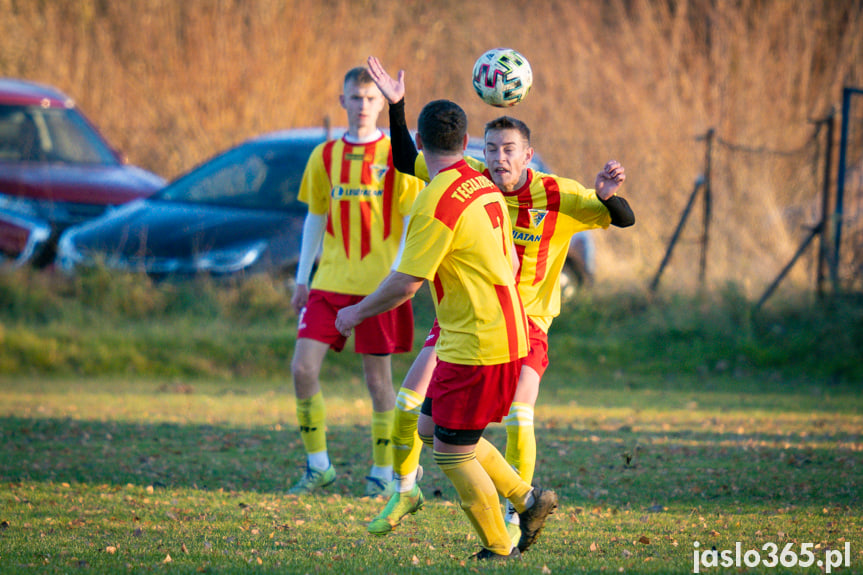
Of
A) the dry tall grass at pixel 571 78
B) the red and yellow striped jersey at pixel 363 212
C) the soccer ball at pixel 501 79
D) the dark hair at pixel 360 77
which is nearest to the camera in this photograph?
the soccer ball at pixel 501 79

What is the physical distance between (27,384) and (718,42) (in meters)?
11.3

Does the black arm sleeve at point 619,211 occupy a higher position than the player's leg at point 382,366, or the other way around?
the black arm sleeve at point 619,211

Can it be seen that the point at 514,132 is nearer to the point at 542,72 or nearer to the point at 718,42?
the point at 718,42

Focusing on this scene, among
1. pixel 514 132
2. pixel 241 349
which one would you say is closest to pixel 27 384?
pixel 241 349

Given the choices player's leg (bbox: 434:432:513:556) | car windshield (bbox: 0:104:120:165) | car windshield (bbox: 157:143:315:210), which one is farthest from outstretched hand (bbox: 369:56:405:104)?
car windshield (bbox: 0:104:120:165)

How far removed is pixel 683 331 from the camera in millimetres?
11406

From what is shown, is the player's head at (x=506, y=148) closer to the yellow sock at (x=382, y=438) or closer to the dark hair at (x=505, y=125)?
the dark hair at (x=505, y=125)

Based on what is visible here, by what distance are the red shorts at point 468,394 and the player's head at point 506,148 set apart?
3.58 ft

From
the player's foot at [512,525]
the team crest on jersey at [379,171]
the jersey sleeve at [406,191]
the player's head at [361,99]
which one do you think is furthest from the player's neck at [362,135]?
the player's foot at [512,525]

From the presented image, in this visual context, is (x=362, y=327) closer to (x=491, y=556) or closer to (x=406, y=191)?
(x=406, y=191)

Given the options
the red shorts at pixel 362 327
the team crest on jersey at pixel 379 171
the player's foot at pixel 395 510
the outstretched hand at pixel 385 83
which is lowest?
the player's foot at pixel 395 510

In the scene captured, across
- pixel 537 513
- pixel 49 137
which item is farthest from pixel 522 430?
pixel 49 137

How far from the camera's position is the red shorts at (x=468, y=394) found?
4215 mm

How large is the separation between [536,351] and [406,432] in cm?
82
